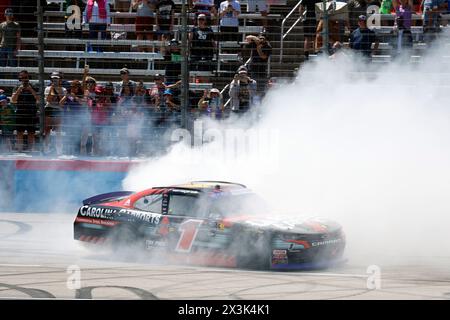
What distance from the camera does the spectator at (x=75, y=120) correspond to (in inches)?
542

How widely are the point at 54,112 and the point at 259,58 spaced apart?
11.7 feet

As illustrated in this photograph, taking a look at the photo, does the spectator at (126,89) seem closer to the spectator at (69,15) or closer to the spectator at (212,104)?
the spectator at (212,104)

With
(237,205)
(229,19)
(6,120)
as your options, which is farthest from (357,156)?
(6,120)

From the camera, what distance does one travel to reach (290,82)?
1344 cm

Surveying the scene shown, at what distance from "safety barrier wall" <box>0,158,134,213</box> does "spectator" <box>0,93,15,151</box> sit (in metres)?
0.36

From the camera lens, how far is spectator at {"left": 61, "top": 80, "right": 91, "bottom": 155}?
13766 mm

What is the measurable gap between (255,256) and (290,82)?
4822 millimetres

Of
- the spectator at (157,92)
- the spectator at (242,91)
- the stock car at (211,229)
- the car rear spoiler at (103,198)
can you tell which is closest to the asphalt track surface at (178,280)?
the stock car at (211,229)

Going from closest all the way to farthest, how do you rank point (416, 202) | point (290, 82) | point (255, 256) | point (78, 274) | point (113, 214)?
point (78, 274) → point (255, 256) → point (113, 214) → point (416, 202) → point (290, 82)
